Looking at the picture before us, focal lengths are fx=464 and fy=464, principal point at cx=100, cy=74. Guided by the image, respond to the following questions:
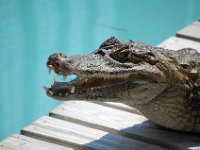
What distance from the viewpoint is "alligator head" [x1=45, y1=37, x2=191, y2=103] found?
3.03 meters

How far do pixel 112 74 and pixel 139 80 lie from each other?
215 mm

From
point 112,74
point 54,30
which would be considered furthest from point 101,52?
point 54,30

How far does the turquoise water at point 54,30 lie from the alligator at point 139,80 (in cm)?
294

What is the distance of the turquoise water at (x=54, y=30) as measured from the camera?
642cm

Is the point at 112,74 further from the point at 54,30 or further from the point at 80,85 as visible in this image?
the point at 54,30

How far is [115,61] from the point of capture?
3.16 m

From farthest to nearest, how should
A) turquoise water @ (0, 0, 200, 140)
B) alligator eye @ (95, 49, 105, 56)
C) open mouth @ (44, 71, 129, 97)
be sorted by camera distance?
1. turquoise water @ (0, 0, 200, 140)
2. alligator eye @ (95, 49, 105, 56)
3. open mouth @ (44, 71, 129, 97)

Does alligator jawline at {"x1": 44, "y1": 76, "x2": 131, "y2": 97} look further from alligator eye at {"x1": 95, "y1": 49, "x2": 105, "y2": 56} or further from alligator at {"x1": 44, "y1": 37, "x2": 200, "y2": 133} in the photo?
alligator eye at {"x1": 95, "y1": 49, "x2": 105, "y2": 56}

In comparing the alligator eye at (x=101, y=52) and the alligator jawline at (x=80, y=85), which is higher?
the alligator eye at (x=101, y=52)

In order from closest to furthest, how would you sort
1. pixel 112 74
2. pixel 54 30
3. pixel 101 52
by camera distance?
1. pixel 112 74
2. pixel 101 52
3. pixel 54 30

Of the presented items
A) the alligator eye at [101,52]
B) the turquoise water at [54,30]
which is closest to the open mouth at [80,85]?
the alligator eye at [101,52]

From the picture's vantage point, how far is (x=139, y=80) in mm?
3170

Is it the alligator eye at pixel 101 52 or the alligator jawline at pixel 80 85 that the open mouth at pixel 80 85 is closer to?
the alligator jawline at pixel 80 85

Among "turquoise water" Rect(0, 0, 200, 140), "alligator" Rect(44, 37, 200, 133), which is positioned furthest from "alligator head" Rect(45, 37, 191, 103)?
"turquoise water" Rect(0, 0, 200, 140)
